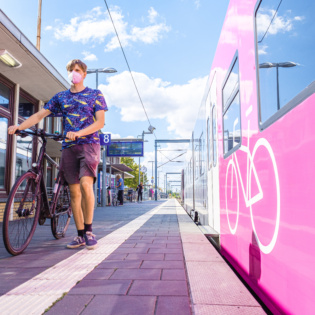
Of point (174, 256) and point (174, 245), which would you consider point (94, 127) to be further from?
point (174, 245)

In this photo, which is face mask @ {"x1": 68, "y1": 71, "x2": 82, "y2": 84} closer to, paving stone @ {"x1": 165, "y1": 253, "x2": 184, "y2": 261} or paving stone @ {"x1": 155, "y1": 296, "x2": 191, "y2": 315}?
paving stone @ {"x1": 165, "y1": 253, "x2": 184, "y2": 261}

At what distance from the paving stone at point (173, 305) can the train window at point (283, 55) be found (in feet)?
3.53

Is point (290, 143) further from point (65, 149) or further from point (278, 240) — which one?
point (65, 149)

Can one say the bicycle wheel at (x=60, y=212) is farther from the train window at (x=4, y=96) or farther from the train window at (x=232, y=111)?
the train window at (x=4, y=96)

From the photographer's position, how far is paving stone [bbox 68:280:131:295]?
6.73ft

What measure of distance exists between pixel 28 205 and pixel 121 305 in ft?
6.75

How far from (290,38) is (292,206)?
2.54 ft

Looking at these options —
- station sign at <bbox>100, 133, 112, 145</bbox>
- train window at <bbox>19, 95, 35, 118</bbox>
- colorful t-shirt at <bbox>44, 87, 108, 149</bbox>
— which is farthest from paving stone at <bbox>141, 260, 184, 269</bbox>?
station sign at <bbox>100, 133, 112, 145</bbox>

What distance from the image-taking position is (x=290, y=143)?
146 centimetres

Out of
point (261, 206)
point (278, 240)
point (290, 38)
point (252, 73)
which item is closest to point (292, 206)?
point (278, 240)

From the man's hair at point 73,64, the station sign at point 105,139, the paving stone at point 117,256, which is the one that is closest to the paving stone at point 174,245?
the paving stone at point 117,256

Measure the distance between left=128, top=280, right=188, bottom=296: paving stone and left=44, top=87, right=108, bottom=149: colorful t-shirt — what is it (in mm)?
1817

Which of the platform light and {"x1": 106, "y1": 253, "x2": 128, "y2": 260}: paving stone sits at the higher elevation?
the platform light

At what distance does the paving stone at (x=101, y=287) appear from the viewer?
2050mm
